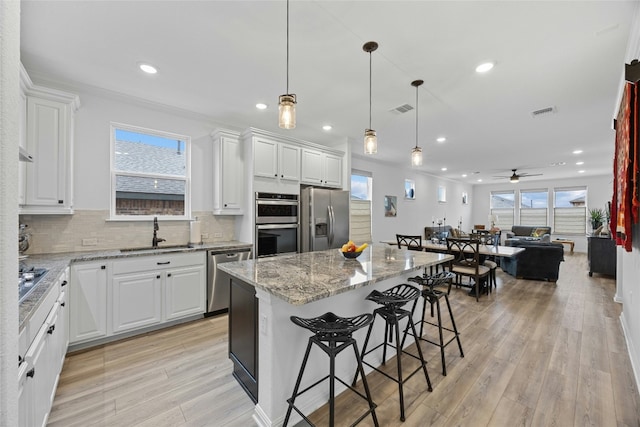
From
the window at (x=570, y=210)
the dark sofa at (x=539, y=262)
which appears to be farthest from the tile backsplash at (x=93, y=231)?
the window at (x=570, y=210)

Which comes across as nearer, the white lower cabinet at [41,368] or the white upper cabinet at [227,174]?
the white lower cabinet at [41,368]

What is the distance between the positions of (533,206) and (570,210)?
110 cm

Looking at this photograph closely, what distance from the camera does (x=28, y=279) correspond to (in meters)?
1.81

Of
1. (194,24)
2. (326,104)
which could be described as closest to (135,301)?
(194,24)

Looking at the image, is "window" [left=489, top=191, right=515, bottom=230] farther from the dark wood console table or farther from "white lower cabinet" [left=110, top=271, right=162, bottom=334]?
"white lower cabinet" [left=110, top=271, right=162, bottom=334]

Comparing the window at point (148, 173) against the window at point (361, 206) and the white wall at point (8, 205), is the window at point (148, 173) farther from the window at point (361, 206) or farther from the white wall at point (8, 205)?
the window at point (361, 206)

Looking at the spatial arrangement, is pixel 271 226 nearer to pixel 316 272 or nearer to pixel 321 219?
pixel 321 219

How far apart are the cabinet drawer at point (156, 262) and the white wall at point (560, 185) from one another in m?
11.9

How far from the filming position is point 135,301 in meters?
2.99

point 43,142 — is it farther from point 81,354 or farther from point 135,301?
point 81,354

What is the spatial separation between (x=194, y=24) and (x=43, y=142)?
1.97 meters

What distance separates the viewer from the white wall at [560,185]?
30.5ft

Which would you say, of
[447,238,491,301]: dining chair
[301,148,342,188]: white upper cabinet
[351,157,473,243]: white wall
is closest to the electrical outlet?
[301,148,342,188]: white upper cabinet

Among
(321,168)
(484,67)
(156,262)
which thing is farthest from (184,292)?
(484,67)
